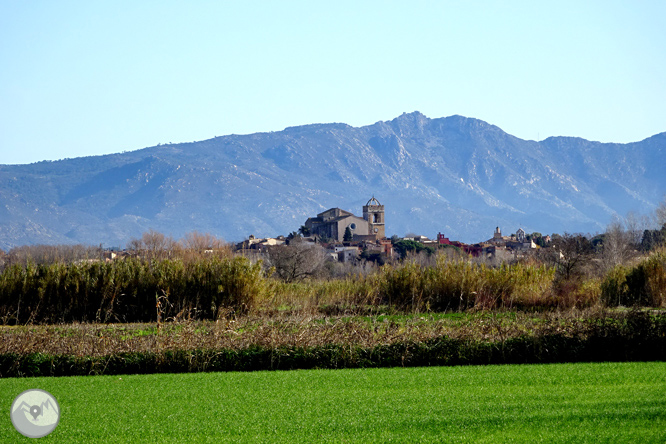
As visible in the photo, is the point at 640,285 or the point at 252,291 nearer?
the point at 252,291

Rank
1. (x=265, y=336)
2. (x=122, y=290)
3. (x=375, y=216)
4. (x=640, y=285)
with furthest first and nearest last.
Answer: (x=375, y=216) → (x=640, y=285) → (x=122, y=290) → (x=265, y=336)

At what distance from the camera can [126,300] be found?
21.0 metres

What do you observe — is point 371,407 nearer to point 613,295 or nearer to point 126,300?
point 126,300

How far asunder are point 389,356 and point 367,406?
12.1ft

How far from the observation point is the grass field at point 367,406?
8.34 metres

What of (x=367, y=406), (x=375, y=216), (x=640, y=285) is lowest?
(x=367, y=406)

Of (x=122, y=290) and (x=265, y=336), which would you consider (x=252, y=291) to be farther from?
(x=265, y=336)

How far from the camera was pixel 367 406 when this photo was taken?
946cm

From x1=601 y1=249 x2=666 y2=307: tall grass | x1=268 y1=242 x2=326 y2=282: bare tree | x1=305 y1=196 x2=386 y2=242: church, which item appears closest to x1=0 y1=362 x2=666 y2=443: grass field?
x1=601 y1=249 x2=666 y2=307: tall grass

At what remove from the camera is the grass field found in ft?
27.4

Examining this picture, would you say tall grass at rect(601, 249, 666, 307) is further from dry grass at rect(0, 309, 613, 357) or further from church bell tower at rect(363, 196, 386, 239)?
church bell tower at rect(363, 196, 386, 239)

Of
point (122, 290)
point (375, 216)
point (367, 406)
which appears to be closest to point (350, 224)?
point (375, 216)

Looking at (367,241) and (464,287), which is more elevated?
(367,241)

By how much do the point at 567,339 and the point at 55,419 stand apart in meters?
9.45
